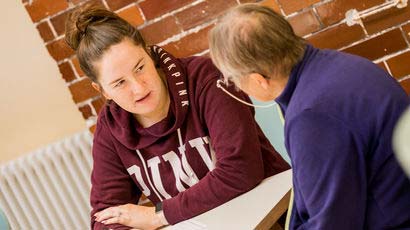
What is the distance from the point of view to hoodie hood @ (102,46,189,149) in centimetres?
166

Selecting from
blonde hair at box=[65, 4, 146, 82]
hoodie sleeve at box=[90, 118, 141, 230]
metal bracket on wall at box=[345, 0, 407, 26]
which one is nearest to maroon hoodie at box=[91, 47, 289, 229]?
hoodie sleeve at box=[90, 118, 141, 230]

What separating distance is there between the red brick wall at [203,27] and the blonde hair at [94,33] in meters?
0.52

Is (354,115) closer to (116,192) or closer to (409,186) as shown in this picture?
(409,186)

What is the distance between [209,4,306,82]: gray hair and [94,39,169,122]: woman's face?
0.52m

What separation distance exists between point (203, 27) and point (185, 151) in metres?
0.67

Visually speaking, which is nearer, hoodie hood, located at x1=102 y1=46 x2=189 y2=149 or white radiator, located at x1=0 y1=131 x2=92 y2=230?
hoodie hood, located at x1=102 y1=46 x2=189 y2=149

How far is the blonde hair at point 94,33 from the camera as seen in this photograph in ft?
5.33

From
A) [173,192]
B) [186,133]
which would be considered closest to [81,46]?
[186,133]

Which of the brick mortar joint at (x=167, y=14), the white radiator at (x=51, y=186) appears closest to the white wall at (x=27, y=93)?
the white radiator at (x=51, y=186)

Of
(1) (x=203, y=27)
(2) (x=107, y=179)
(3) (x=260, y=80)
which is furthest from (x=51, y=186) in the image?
(3) (x=260, y=80)

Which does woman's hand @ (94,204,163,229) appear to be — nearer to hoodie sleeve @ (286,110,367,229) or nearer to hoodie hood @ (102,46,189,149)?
hoodie hood @ (102,46,189,149)

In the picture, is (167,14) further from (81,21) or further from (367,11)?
(367,11)

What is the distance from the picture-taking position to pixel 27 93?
2.66m

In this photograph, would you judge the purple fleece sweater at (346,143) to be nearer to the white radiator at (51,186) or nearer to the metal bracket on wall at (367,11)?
the metal bracket on wall at (367,11)
